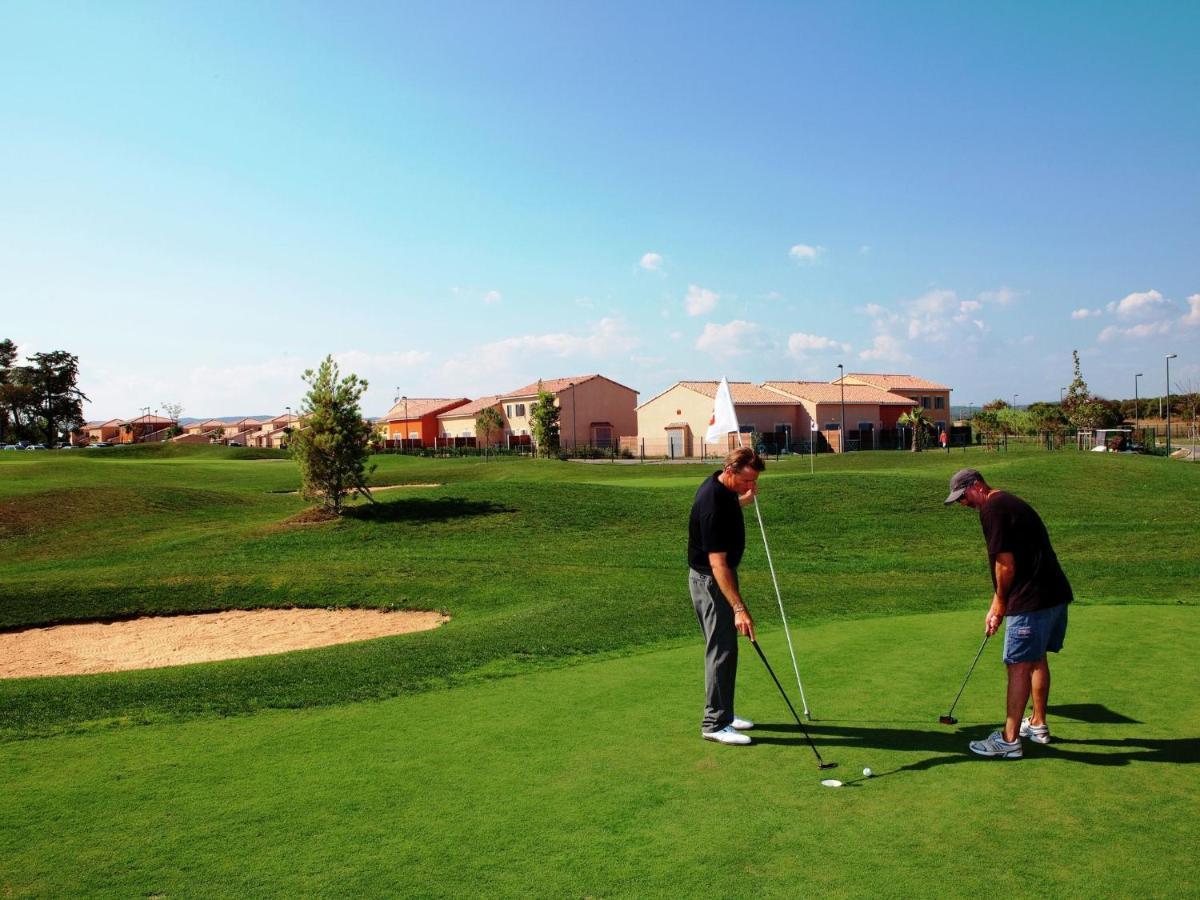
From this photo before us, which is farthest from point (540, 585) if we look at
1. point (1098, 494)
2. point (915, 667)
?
point (1098, 494)

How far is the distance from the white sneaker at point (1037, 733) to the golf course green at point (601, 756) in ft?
0.37

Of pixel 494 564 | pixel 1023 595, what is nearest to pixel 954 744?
pixel 1023 595

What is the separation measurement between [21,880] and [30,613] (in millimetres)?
13374

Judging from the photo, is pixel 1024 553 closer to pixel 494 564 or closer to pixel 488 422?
pixel 494 564

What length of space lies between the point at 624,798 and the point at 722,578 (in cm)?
191

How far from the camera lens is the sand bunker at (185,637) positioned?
43.8 ft

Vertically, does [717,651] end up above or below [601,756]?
above

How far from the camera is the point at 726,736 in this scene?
22.7 ft

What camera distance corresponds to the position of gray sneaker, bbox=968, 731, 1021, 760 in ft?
21.2

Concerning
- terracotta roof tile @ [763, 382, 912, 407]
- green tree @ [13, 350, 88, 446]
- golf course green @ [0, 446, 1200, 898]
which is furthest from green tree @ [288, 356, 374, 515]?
green tree @ [13, 350, 88, 446]

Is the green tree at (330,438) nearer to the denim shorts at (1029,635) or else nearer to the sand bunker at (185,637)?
the sand bunker at (185,637)

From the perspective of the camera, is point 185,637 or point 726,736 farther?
A: point 185,637

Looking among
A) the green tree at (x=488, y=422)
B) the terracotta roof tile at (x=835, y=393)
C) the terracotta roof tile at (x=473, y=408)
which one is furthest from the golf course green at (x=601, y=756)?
the terracotta roof tile at (x=473, y=408)

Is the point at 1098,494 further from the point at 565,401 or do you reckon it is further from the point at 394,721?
the point at 565,401
